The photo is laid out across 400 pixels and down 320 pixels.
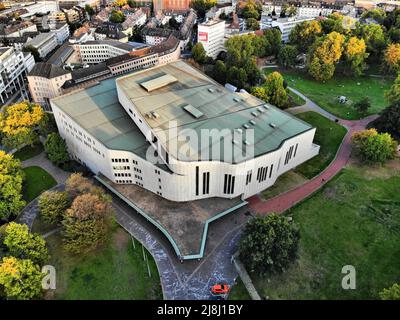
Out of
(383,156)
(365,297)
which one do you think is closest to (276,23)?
(383,156)

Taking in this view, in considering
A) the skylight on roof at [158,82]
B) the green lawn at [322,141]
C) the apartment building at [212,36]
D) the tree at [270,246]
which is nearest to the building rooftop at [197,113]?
the skylight on roof at [158,82]

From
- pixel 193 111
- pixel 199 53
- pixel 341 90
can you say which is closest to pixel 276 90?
pixel 341 90

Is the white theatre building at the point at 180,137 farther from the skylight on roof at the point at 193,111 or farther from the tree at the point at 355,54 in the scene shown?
the tree at the point at 355,54

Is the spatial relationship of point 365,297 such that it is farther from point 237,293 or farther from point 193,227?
point 193,227

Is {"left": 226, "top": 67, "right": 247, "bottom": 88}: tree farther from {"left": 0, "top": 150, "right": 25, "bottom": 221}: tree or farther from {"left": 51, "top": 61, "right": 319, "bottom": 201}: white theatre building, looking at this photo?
{"left": 0, "top": 150, "right": 25, "bottom": 221}: tree

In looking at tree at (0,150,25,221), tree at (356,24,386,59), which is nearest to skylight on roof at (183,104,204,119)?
tree at (0,150,25,221)

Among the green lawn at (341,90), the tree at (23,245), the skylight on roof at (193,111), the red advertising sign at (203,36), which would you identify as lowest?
the green lawn at (341,90)

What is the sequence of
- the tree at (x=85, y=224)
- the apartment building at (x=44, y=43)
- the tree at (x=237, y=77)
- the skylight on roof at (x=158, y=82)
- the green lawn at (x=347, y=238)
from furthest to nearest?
1. the apartment building at (x=44, y=43)
2. the tree at (x=237, y=77)
3. the skylight on roof at (x=158, y=82)
4. the tree at (x=85, y=224)
5. the green lawn at (x=347, y=238)
